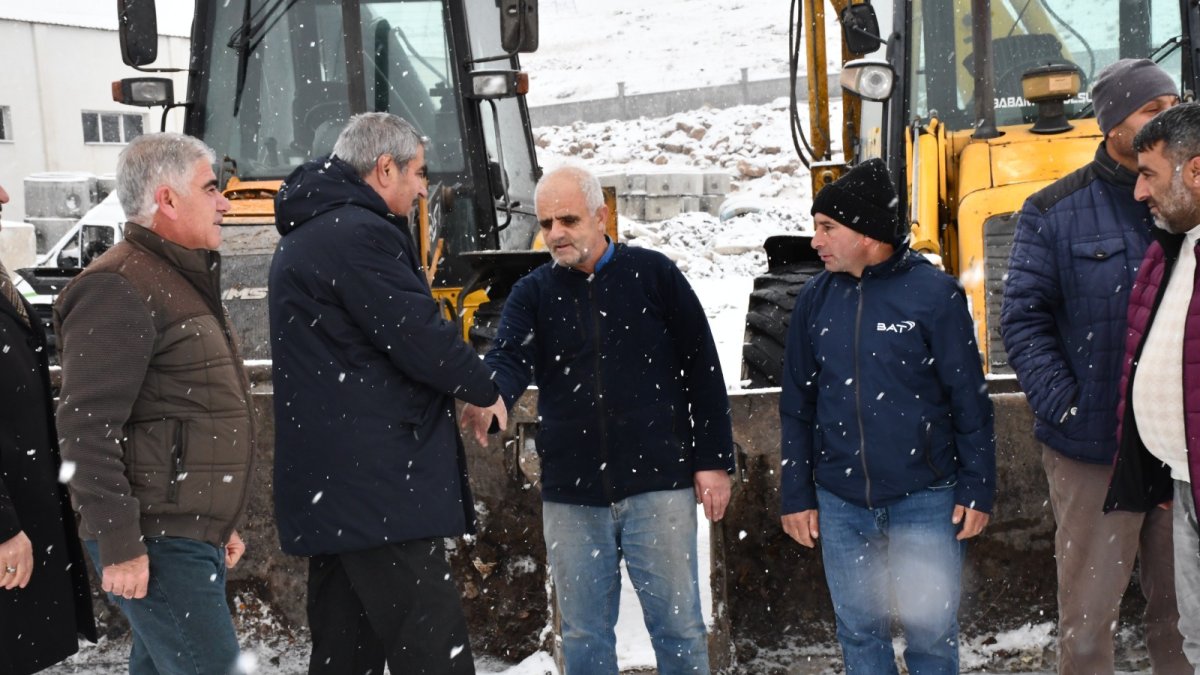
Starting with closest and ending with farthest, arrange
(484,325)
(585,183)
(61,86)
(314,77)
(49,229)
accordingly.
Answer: (585,183)
(484,325)
(314,77)
(49,229)
(61,86)

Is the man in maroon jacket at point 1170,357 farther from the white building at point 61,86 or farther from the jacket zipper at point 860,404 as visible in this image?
the white building at point 61,86

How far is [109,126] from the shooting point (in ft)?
96.8

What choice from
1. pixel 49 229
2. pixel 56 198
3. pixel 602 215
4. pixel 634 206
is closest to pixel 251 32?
pixel 602 215

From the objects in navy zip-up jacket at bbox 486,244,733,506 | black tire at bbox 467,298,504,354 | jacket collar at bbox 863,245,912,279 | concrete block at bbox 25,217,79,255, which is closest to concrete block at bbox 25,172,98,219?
concrete block at bbox 25,217,79,255

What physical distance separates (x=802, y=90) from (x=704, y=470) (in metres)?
30.4

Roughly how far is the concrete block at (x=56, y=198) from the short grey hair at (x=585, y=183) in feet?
70.4

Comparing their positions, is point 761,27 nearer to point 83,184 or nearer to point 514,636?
point 83,184

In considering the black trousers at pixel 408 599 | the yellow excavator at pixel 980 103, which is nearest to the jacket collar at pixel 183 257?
the black trousers at pixel 408 599

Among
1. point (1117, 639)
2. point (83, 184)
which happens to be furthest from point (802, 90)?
point (1117, 639)

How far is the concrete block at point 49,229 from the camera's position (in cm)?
2308

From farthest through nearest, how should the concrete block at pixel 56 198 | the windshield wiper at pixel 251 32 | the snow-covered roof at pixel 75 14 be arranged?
the snow-covered roof at pixel 75 14 < the concrete block at pixel 56 198 < the windshield wiper at pixel 251 32

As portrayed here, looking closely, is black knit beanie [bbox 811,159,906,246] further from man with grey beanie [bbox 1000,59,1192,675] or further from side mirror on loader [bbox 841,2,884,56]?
side mirror on loader [bbox 841,2,884,56]

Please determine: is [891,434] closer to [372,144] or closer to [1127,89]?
[1127,89]

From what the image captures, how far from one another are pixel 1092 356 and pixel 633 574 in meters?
1.45
